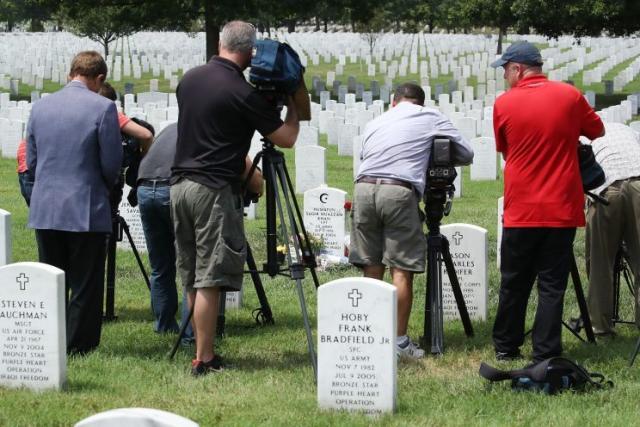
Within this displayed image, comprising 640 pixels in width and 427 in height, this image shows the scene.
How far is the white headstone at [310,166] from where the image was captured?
1592cm

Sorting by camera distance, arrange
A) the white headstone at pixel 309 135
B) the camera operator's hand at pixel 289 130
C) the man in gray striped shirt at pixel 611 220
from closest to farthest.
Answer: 1. the camera operator's hand at pixel 289 130
2. the man in gray striped shirt at pixel 611 220
3. the white headstone at pixel 309 135

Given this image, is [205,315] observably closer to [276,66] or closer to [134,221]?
[276,66]

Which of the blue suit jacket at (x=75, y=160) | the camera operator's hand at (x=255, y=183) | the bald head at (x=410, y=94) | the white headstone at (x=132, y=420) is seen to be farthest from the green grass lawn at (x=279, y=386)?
the white headstone at (x=132, y=420)

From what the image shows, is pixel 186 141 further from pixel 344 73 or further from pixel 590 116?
pixel 344 73

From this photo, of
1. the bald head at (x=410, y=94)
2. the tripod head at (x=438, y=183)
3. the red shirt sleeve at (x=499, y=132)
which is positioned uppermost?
the bald head at (x=410, y=94)

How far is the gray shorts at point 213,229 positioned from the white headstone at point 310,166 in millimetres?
8540

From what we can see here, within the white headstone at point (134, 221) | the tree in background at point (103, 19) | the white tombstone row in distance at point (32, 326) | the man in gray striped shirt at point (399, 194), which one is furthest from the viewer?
the tree in background at point (103, 19)

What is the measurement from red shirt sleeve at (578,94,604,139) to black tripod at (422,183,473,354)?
0.98 meters

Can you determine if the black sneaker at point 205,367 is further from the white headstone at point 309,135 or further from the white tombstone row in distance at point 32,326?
the white headstone at point 309,135

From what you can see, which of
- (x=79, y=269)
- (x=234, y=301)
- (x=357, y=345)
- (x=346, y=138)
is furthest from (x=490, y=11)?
(x=357, y=345)

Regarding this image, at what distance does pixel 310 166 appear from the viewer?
52.6 ft

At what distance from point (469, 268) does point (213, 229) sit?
8.80 ft

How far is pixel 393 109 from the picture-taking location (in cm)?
801

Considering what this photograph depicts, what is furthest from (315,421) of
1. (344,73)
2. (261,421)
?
(344,73)
